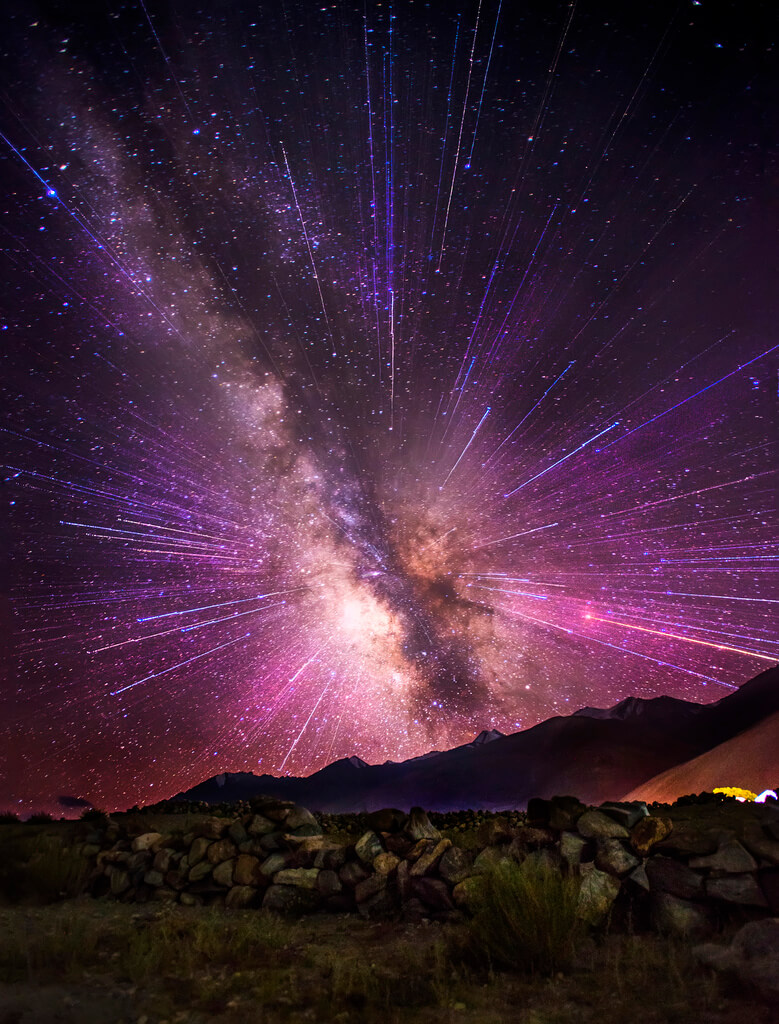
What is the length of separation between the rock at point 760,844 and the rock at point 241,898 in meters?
6.58

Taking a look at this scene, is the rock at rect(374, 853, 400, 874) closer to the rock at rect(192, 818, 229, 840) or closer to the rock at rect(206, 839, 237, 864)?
the rock at rect(206, 839, 237, 864)

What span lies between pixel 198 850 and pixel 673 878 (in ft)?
23.6

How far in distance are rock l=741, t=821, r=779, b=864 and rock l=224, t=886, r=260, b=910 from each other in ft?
21.6

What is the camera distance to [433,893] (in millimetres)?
7219

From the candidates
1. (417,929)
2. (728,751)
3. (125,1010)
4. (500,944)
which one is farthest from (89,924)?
(728,751)

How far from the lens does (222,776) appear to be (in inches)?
3851

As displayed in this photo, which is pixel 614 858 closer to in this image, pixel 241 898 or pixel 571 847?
pixel 571 847

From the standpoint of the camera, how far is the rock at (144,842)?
1034cm

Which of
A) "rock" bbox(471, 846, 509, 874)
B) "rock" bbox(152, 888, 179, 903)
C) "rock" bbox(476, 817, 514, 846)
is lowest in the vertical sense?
"rock" bbox(152, 888, 179, 903)

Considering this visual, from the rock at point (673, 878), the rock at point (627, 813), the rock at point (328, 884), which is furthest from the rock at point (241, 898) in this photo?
the rock at point (673, 878)

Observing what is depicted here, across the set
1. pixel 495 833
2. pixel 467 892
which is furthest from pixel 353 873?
pixel 495 833

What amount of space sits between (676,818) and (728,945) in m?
4.25

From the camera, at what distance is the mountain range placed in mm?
90812

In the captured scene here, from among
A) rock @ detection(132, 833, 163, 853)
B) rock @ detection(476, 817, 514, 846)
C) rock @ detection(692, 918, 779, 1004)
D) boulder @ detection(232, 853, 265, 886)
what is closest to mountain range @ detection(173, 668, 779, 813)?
rock @ detection(132, 833, 163, 853)
